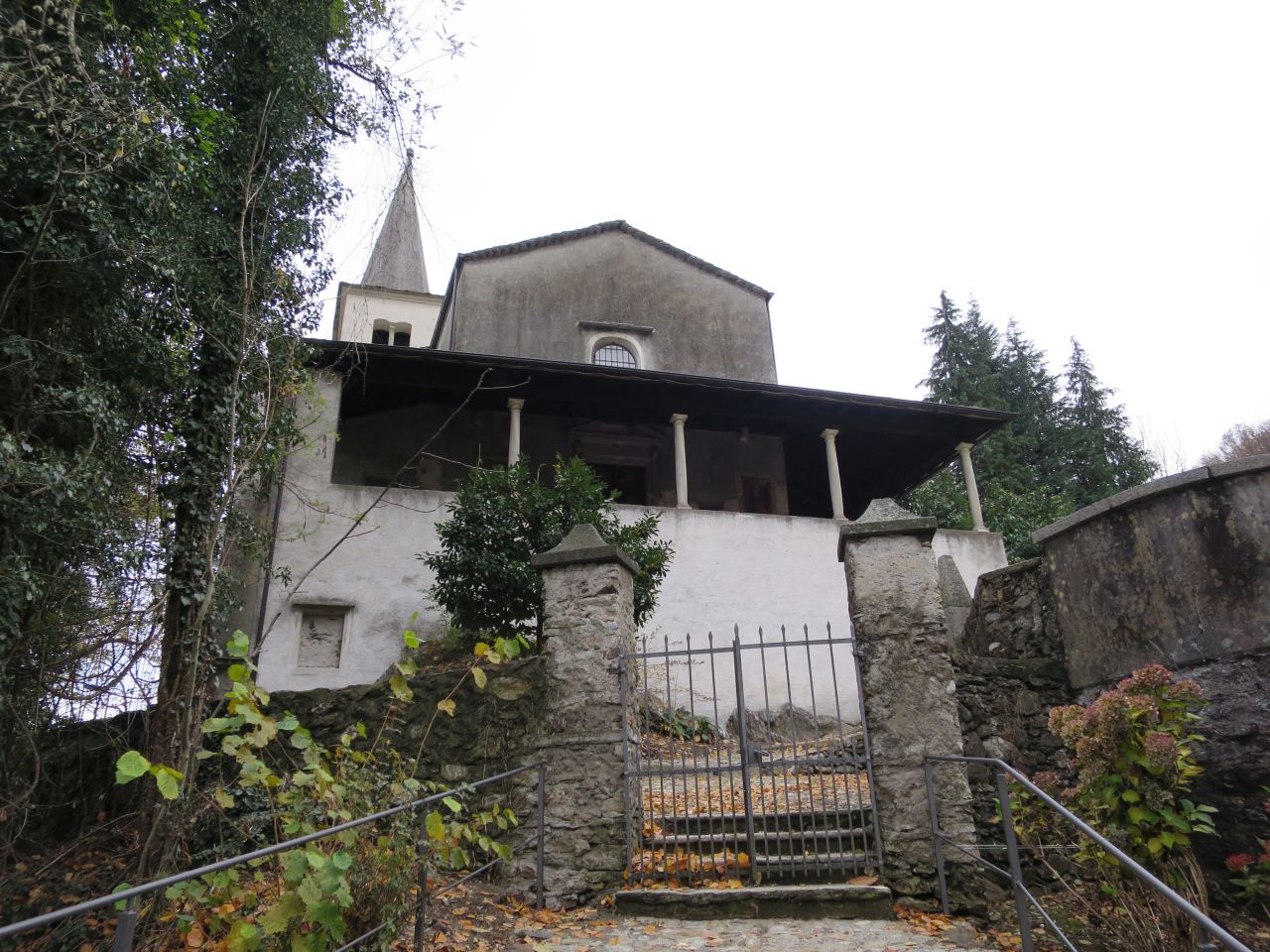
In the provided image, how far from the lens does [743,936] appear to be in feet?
14.5

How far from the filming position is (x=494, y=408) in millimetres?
14062

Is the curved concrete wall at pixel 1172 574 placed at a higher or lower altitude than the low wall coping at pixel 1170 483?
lower

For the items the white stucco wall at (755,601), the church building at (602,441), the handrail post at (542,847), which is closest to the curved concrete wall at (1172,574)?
the handrail post at (542,847)

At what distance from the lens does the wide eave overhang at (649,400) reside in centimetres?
1266

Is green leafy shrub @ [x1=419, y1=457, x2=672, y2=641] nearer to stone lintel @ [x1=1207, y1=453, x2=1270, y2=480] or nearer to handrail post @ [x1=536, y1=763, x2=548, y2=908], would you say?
handrail post @ [x1=536, y1=763, x2=548, y2=908]

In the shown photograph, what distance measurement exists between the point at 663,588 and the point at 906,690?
719 centimetres

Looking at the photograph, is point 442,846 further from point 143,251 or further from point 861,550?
point 143,251

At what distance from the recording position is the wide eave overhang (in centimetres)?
1266

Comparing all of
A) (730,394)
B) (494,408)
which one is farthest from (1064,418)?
(494,408)

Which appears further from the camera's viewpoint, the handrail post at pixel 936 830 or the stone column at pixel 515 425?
the stone column at pixel 515 425

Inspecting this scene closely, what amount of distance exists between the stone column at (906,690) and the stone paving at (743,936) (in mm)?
525

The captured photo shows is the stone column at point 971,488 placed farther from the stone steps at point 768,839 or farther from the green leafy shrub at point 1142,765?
the green leafy shrub at point 1142,765

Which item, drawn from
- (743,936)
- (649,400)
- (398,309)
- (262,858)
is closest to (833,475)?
(649,400)

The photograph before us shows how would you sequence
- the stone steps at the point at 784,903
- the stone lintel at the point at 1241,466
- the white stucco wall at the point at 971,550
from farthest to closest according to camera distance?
the white stucco wall at the point at 971,550, the stone lintel at the point at 1241,466, the stone steps at the point at 784,903
